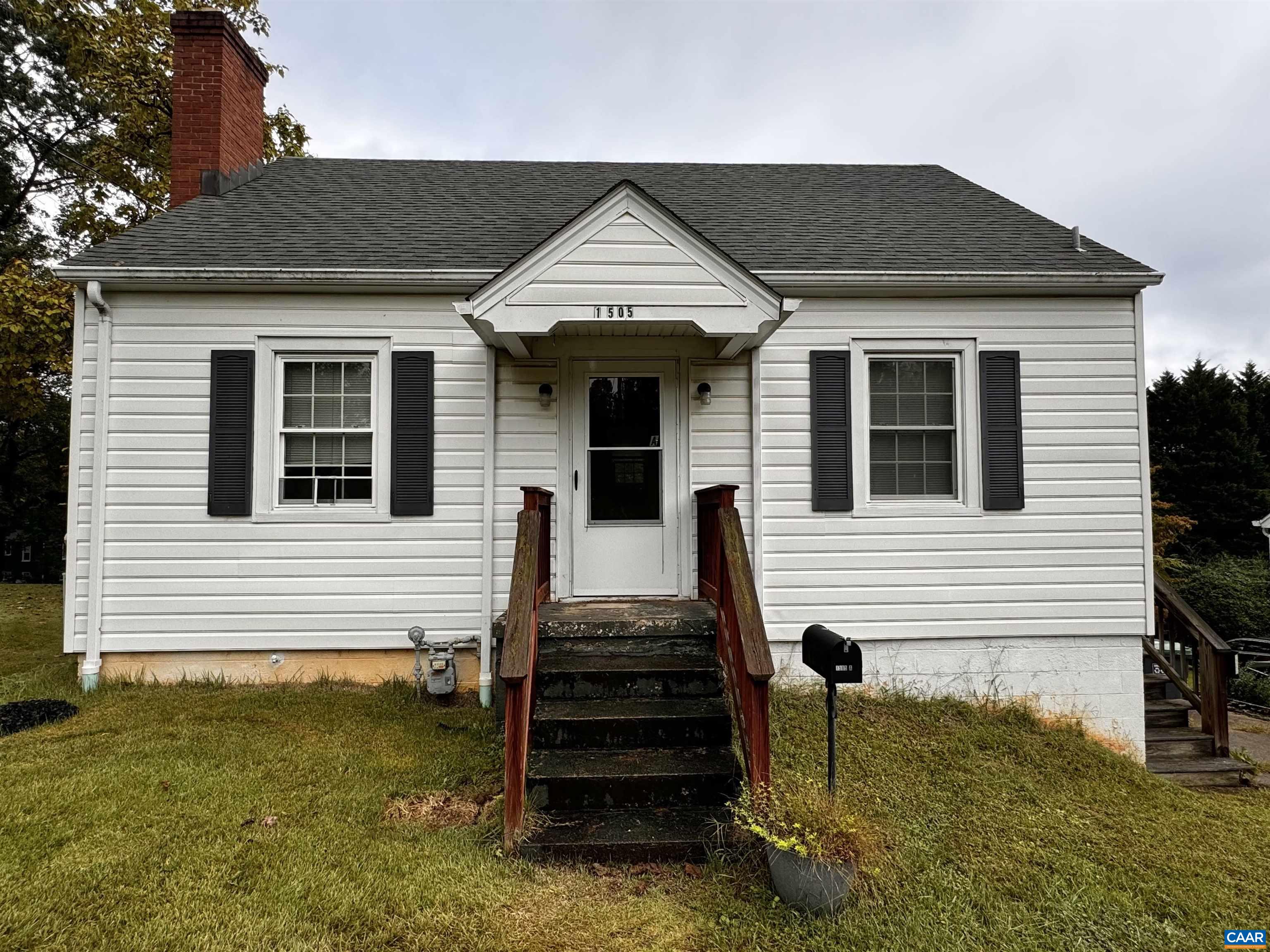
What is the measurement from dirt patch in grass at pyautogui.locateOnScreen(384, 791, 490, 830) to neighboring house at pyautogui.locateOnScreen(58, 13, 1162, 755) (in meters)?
1.62

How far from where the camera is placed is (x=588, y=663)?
4242 mm

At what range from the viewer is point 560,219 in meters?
6.57

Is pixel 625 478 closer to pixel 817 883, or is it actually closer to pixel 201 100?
pixel 817 883

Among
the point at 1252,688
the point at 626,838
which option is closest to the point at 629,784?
the point at 626,838

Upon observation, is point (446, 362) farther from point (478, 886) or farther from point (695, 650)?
point (478, 886)

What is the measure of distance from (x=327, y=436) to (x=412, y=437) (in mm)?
797

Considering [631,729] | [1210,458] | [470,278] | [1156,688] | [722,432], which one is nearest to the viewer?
[631,729]

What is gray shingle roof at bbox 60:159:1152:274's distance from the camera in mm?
5609

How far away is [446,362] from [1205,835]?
630 cm

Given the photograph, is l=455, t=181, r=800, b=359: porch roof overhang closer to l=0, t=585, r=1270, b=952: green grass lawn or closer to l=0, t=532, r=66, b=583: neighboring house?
l=0, t=585, r=1270, b=952: green grass lawn

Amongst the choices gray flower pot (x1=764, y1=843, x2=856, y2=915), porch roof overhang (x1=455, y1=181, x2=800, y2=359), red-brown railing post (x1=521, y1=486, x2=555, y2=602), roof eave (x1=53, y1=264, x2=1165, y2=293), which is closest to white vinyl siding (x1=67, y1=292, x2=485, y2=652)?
roof eave (x1=53, y1=264, x2=1165, y2=293)

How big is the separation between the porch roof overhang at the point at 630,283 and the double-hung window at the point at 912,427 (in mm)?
1667

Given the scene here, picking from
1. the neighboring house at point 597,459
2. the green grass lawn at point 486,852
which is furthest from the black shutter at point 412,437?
the green grass lawn at point 486,852

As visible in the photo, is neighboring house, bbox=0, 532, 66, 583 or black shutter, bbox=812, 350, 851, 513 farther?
neighboring house, bbox=0, 532, 66, 583
